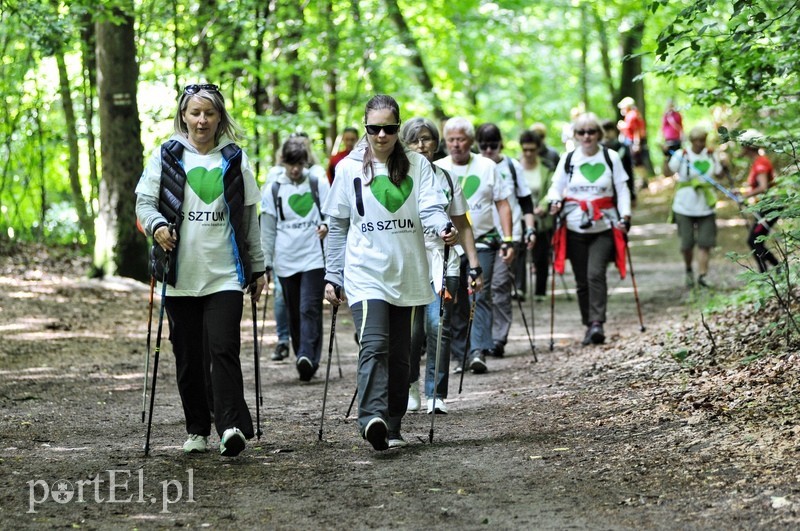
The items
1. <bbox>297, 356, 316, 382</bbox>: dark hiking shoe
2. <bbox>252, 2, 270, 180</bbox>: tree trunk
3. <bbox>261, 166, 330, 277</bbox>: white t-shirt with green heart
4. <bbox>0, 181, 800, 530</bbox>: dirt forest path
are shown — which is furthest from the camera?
<bbox>252, 2, 270, 180</bbox>: tree trunk

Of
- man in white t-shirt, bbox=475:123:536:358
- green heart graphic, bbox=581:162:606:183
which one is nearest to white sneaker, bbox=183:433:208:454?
man in white t-shirt, bbox=475:123:536:358

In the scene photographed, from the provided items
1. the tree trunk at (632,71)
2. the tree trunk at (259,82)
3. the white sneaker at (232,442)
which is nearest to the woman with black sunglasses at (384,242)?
the white sneaker at (232,442)

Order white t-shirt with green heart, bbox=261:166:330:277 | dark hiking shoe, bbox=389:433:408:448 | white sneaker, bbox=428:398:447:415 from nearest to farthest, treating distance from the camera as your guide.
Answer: dark hiking shoe, bbox=389:433:408:448, white sneaker, bbox=428:398:447:415, white t-shirt with green heart, bbox=261:166:330:277

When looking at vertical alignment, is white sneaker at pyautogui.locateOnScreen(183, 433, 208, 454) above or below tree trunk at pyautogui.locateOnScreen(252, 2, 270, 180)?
below

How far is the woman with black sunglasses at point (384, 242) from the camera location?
21.2ft

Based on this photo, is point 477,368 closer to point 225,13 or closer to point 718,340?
point 718,340

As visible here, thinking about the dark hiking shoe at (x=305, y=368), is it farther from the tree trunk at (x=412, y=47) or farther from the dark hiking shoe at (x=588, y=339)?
the tree trunk at (x=412, y=47)

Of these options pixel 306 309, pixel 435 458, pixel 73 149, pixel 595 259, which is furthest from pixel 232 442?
pixel 73 149

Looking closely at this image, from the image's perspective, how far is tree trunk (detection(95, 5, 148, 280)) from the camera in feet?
48.5

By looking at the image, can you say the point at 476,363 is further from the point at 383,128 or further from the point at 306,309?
the point at 383,128

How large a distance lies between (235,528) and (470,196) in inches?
216

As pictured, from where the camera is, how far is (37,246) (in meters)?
18.6

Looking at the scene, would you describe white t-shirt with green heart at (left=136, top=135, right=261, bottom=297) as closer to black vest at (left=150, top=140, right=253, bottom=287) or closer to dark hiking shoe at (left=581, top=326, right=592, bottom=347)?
black vest at (left=150, top=140, right=253, bottom=287)

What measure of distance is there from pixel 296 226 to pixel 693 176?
7.04 meters
